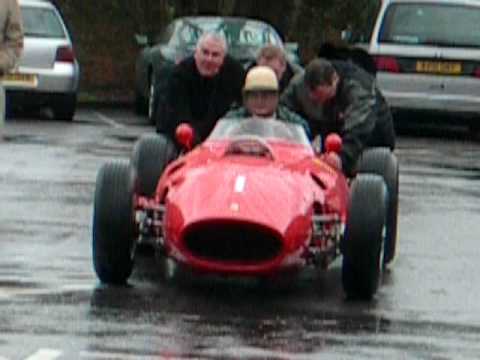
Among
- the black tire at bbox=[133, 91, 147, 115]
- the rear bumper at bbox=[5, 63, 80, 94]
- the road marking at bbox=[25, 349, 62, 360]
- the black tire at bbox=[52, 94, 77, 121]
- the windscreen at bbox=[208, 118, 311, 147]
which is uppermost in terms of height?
the windscreen at bbox=[208, 118, 311, 147]

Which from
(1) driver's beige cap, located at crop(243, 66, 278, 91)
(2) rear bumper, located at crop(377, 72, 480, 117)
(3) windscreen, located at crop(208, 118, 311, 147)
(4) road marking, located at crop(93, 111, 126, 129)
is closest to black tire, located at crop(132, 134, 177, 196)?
(3) windscreen, located at crop(208, 118, 311, 147)

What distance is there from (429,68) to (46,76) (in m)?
4.87

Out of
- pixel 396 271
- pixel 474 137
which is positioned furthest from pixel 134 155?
pixel 474 137

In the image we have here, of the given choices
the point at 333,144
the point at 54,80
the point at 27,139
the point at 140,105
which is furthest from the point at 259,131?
the point at 140,105

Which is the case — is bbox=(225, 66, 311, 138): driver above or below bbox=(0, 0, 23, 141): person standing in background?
above

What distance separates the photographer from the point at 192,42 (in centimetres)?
2808

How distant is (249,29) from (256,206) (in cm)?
1737

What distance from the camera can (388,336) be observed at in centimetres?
1069

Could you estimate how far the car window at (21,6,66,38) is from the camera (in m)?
27.5

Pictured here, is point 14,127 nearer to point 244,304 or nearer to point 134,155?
point 134,155

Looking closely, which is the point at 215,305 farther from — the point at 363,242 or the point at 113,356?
the point at 113,356

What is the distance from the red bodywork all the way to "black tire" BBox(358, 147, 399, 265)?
128 cm

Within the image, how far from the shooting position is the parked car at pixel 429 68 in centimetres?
2602

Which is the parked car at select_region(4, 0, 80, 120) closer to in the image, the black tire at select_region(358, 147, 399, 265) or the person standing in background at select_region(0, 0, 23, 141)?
the person standing in background at select_region(0, 0, 23, 141)
